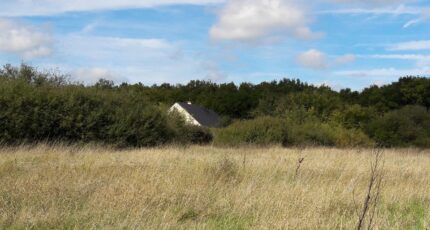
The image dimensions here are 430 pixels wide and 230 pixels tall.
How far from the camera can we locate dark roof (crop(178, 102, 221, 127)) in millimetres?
74125

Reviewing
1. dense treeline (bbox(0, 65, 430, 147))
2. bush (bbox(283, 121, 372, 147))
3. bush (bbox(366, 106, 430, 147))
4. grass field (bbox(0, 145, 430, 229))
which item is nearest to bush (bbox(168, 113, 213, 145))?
dense treeline (bbox(0, 65, 430, 147))

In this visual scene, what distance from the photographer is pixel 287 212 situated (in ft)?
20.5

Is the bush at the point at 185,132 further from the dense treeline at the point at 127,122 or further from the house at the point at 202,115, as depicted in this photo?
the house at the point at 202,115

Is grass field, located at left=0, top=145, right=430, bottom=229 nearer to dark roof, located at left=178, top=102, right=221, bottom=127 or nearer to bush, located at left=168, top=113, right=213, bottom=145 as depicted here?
bush, located at left=168, top=113, right=213, bottom=145

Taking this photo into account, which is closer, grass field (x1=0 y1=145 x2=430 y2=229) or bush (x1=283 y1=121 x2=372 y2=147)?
grass field (x1=0 y1=145 x2=430 y2=229)

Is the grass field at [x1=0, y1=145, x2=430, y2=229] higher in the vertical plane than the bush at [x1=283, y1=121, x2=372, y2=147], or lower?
higher

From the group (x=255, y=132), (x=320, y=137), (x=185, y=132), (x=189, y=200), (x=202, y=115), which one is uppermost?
(x=189, y=200)

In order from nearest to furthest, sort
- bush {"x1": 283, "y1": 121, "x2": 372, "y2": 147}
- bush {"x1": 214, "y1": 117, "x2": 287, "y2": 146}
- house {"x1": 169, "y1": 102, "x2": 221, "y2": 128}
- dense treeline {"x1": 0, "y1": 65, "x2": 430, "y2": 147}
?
1. dense treeline {"x1": 0, "y1": 65, "x2": 430, "y2": 147}
2. bush {"x1": 214, "y1": 117, "x2": 287, "y2": 146}
3. bush {"x1": 283, "y1": 121, "x2": 372, "y2": 147}
4. house {"x1": 169, "y1": 102, "x2": 221, "y2": 128}

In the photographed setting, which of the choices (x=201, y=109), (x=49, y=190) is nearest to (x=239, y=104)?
(x=201, y=109)

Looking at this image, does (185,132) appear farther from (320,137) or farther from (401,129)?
(401,129)

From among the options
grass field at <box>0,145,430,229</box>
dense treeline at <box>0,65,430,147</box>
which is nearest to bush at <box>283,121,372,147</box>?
dense treeline at <box>0,65,430,147</box>

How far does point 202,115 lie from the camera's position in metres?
77.8

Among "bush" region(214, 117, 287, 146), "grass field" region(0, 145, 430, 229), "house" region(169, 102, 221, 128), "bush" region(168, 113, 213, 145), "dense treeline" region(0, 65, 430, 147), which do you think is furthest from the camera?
"house" region(169, 102, 221, 128)

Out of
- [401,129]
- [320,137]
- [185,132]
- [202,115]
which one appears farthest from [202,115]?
[185,132]
